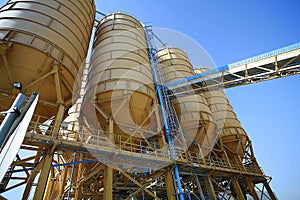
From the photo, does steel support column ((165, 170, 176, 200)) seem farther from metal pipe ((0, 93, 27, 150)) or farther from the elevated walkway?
metal pipe ((0, 93, 27, 150))

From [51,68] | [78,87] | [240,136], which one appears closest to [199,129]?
[240,136]

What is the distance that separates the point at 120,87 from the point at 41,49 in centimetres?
353

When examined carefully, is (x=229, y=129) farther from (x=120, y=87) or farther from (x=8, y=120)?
(x=8, y=120)

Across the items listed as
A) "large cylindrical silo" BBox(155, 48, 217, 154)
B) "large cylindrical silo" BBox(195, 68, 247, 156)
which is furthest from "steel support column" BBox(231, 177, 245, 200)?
"large cylindrical silo" BBox(155, 48, 217, 154)

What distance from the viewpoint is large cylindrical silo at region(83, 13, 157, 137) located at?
8.91 metres

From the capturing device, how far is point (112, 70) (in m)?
9.63

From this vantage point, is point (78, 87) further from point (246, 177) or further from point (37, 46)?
point (246, 177)

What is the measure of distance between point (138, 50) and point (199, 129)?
6.34m

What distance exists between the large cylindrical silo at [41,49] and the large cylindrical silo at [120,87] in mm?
1322

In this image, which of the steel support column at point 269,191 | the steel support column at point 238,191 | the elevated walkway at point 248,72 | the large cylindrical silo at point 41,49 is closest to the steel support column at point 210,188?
the steel support column at point 238,191

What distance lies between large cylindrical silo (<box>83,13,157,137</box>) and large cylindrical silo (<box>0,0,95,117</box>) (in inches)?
52.0

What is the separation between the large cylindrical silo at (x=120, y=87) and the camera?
8.91m

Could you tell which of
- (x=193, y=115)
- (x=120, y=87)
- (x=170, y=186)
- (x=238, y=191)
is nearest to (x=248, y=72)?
(x=193, y=115)

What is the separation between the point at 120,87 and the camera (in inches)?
351
